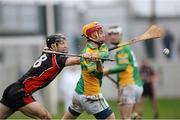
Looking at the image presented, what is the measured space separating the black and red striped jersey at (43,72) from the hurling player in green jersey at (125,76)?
246cm

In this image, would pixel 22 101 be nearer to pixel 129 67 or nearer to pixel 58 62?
pixel 58 62

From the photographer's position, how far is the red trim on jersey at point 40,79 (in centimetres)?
1423

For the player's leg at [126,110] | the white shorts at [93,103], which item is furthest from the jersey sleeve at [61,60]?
the player's leg at [126,110]

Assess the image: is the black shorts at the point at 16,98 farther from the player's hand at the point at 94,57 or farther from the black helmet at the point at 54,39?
the player's hand at the point at 94,57

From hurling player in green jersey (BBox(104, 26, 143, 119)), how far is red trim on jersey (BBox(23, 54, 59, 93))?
2475mm

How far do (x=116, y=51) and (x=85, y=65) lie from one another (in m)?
2.70

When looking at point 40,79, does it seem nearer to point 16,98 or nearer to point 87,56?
point 16,98

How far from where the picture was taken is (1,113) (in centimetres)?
1430

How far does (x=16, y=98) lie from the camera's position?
14164 millimetres

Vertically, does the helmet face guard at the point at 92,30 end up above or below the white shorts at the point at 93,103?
above

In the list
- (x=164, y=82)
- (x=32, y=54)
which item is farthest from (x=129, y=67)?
(x=164, y=82)

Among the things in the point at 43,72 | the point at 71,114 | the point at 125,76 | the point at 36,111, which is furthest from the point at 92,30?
the point at 125,76

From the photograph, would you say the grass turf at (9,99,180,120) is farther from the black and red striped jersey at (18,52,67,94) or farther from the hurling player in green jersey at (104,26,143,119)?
the black and red striped jersey at (18,52,67,94)

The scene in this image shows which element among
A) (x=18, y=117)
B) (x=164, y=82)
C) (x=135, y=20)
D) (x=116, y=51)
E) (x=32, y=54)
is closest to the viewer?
(x=116, y=51)
